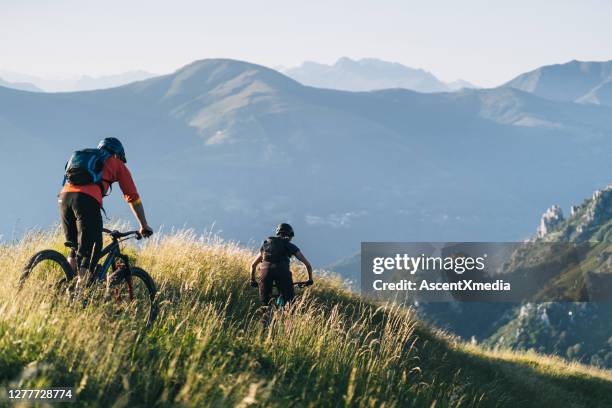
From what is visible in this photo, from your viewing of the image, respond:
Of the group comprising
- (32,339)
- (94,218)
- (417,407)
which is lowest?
(417,407)

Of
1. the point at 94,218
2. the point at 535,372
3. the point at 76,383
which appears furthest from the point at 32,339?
the point at 535,372

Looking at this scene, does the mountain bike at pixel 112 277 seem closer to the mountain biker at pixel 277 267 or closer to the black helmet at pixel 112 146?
the black helmet at pixel 112 146

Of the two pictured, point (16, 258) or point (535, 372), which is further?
point (535, 372)

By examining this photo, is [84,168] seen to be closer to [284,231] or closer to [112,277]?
[112,277]

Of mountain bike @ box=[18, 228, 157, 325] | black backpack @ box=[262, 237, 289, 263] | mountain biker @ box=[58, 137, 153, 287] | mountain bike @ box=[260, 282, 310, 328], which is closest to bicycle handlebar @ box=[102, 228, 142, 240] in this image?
mountain bike @ box=[18, 228, 157, 325]

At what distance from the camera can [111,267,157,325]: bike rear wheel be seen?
28.8 ft

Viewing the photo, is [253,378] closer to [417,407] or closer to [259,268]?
[417,407]

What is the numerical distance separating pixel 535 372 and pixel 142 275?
1316cm

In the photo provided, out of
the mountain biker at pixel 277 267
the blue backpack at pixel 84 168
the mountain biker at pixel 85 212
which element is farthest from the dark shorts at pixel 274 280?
the blue backpack at pixel 84 168

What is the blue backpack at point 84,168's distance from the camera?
28.6 feet

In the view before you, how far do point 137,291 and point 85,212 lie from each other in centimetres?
168

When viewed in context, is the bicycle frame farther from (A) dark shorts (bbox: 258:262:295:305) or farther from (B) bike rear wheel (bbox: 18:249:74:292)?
(A) dark shorts (bbox: 258:262:295:305)

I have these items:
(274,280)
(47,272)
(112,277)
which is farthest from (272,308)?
(47,272)

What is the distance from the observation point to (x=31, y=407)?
4.92m
